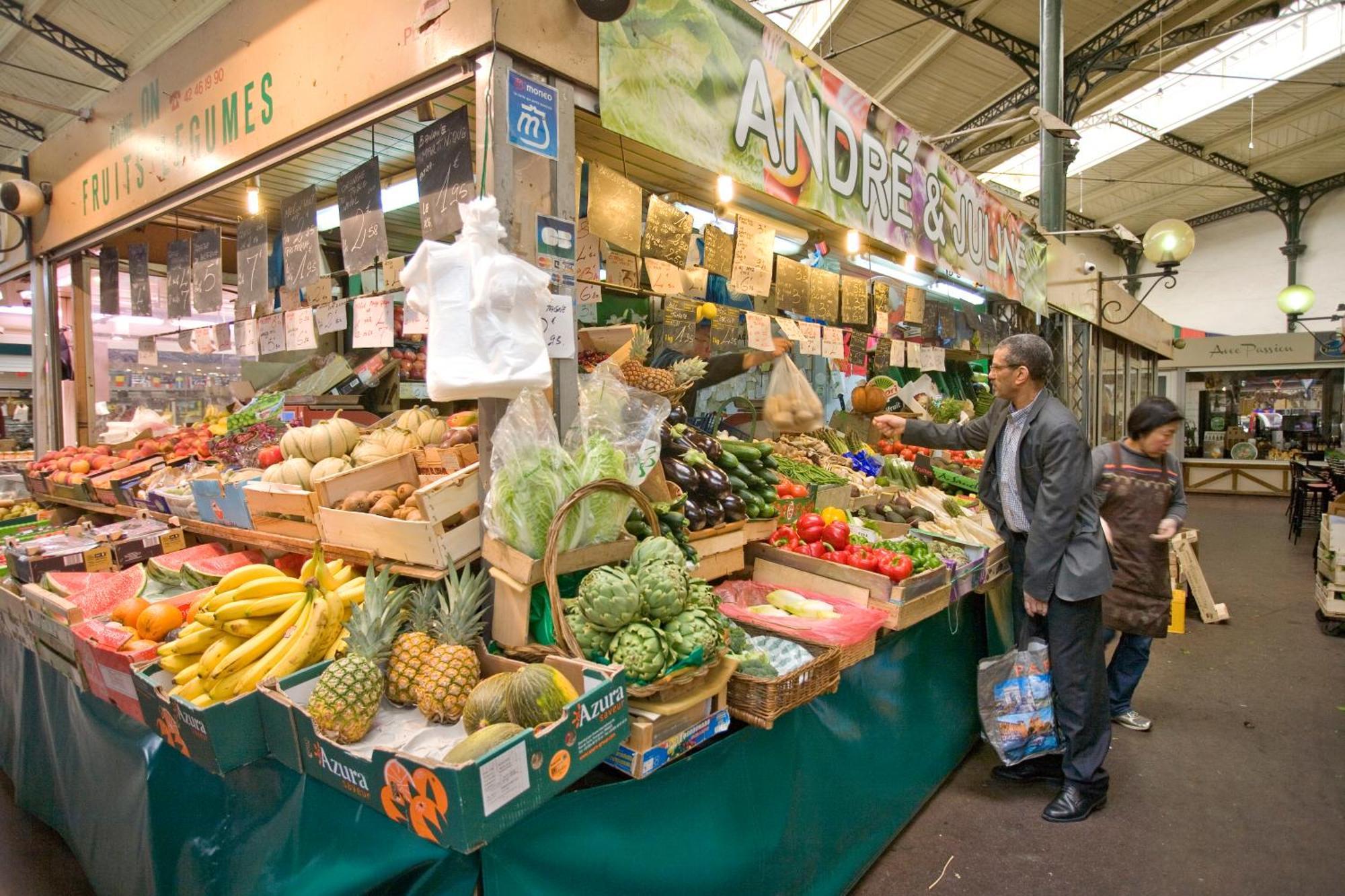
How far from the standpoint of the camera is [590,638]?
6.51ft

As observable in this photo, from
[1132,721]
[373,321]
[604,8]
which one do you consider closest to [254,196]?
[373,321]

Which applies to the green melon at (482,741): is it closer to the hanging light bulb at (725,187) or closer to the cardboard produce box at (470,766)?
the cardboard produce box at (470,766)

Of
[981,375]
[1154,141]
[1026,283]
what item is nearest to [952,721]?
[1026,283]

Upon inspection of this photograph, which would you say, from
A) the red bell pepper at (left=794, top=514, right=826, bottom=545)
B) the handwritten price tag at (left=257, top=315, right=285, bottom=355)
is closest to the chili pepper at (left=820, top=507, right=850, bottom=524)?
the red bell pepper at (left=794, top=514, right=826, bottom=545)

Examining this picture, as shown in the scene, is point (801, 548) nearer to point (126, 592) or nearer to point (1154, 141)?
point (126, 592)

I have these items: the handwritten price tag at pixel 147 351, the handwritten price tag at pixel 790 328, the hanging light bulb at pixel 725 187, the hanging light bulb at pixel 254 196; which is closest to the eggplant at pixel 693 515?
the hanging light bulb at pixel 725 187

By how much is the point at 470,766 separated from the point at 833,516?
9.05 feet

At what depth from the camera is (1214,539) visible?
10.7 m

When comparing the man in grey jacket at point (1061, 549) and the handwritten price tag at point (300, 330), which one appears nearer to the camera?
the man in grey jacket at point (1061, 549)

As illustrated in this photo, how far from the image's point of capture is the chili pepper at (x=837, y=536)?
347 cm

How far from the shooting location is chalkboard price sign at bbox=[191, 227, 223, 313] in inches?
172

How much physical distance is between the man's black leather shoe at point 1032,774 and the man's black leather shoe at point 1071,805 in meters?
0.24

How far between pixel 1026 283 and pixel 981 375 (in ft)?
6.27

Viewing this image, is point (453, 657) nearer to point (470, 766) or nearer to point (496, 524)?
point (496, 524)
